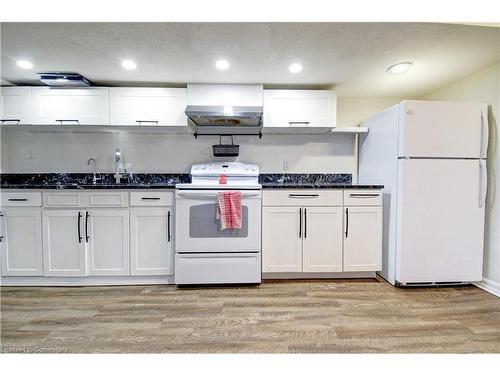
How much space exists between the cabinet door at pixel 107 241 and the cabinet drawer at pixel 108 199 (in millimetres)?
55

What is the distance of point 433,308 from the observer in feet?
6.34

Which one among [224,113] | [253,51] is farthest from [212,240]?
[253,51]

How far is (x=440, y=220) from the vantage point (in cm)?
225

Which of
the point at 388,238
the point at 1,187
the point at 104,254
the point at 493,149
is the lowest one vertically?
the point at 104,254

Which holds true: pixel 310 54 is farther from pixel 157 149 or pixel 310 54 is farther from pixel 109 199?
pixel 109 199

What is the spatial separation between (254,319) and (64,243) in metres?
1.83

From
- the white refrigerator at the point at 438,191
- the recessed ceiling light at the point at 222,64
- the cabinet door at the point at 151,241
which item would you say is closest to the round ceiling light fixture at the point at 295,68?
the recessed ceiling light at the point at 222,64

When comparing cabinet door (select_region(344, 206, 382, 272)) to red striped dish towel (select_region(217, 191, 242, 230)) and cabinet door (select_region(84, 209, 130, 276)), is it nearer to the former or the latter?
red striped dish towel (select_region(217, 191, 242, 230))

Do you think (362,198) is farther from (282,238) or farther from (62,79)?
(62,79)

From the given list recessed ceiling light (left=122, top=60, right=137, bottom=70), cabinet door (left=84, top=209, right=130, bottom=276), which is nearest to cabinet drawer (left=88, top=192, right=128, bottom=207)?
cabinet door (left=84, top=209, right=130, bottom=276)

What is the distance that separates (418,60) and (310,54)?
0.95 metres

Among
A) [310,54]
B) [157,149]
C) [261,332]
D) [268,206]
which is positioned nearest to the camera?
[261,332]

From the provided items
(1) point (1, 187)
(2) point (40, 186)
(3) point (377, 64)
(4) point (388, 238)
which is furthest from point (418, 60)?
(1) point (1, 187)

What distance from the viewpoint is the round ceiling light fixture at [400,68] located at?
2246mm
